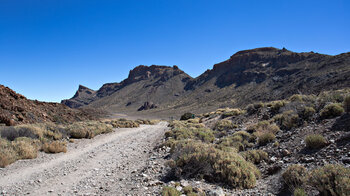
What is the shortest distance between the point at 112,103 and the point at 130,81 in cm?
4616

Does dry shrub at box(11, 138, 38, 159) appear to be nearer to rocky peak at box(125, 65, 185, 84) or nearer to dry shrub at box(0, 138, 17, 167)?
dry shrub at box(0, 138, 17, 167)

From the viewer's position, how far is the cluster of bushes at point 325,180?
3.00m

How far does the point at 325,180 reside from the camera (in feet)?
10.8

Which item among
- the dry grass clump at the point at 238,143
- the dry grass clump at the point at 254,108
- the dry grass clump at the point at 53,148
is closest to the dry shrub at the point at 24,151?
the dry grass clump at the point at 53,148

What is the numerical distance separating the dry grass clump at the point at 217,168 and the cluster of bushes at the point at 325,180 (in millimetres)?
870

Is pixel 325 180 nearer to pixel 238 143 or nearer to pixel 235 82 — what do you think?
pixel 238 143

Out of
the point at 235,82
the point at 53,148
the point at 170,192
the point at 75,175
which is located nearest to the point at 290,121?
the point at 170,192

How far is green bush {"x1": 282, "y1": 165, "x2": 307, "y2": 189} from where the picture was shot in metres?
3.66

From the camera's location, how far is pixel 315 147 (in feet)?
17.0

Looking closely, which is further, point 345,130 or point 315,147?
point 345,130

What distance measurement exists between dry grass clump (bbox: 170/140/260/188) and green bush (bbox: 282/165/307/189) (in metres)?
0.70

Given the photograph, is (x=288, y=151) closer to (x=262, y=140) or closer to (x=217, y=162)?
(x=262, y=140)

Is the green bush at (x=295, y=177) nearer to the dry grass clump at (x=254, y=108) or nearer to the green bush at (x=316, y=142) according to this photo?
the green bush at (x=316, y=142)

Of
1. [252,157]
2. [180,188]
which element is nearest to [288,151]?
[252,157]
